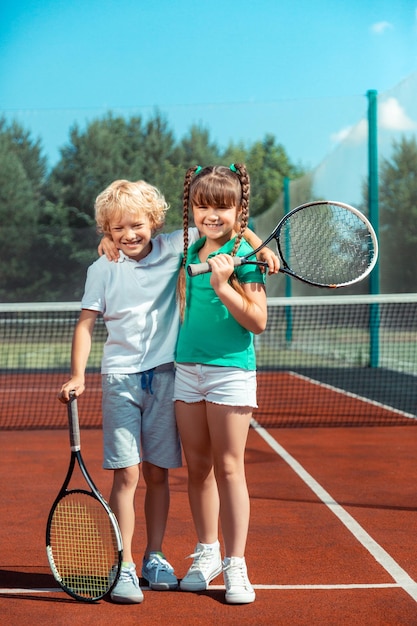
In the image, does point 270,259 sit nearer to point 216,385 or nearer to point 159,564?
point 216,385

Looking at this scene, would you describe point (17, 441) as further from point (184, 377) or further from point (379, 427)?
point (184, 377)

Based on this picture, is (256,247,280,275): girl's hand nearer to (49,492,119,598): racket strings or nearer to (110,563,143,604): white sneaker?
(49,492,119,598): racket strings

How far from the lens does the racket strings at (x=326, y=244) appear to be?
3.28 m

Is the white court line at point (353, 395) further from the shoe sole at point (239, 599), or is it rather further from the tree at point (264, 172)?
the shoe sole at point (239, 599)

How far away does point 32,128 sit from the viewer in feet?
48.2

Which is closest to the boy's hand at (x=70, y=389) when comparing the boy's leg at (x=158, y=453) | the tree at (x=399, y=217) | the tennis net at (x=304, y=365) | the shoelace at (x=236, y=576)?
the boy's leg at (x=158, y=453)

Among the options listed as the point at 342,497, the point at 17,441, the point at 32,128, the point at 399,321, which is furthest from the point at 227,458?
the point at 32,128

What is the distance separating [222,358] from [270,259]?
1.12 feet

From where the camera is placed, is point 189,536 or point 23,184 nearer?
point 189,536

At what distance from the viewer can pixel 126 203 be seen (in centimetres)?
315

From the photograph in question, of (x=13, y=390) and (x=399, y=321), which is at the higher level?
(x=399, y=321)

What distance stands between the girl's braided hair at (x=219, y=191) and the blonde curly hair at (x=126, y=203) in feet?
0.39

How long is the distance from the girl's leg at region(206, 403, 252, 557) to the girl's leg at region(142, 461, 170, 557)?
0.71ft

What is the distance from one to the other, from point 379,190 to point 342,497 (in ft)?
26.8
